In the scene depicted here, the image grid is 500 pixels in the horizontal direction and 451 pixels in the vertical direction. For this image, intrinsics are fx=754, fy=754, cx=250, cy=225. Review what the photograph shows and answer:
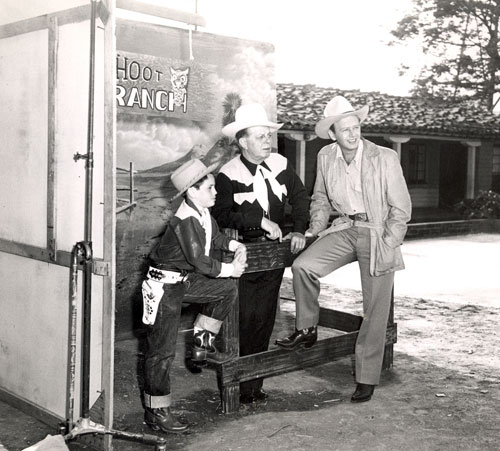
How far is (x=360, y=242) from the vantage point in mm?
5500

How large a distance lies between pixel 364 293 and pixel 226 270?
126 cm

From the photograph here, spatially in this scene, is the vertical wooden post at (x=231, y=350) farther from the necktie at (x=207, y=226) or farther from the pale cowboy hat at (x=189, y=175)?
the pale cowboy hat at (x=189, y=175)

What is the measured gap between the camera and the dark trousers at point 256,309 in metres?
5.41

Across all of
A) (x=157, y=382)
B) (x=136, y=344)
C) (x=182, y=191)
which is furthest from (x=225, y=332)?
(x=136, y=344)

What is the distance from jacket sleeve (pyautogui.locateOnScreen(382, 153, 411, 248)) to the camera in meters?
5.36

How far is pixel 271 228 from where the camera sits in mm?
5344

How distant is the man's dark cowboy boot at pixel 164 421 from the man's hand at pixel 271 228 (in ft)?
4.63

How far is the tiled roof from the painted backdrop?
32.8ft

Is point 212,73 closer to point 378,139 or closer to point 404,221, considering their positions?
point 404,221

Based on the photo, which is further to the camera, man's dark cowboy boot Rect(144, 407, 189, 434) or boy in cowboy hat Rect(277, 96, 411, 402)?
boy in cowboy hat Rect(277, 96, 411, 402)

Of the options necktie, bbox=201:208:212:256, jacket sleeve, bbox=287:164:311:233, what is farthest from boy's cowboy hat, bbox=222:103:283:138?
necktie, bbox=201:208:212:256

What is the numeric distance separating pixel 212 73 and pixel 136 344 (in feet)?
10.1

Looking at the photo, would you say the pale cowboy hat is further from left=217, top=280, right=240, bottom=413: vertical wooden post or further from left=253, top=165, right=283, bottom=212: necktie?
left=217, top=280, right=240, bottom=413: vertical wooden post

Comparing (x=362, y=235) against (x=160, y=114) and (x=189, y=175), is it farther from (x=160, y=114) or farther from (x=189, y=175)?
(x=160, y=114)
